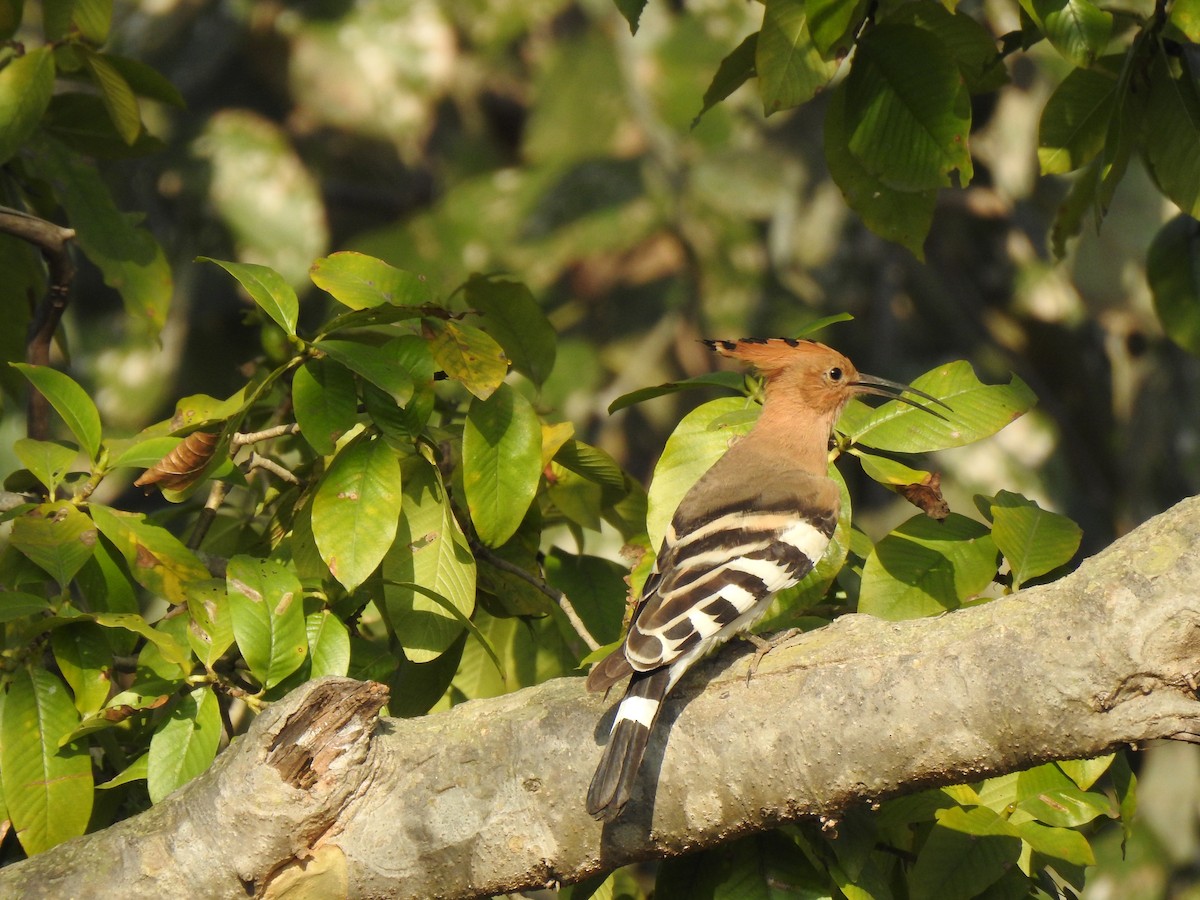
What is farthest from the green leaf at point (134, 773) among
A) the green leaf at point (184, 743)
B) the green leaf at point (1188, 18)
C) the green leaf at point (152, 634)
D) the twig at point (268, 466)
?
the green leaf at point (1188, 18)

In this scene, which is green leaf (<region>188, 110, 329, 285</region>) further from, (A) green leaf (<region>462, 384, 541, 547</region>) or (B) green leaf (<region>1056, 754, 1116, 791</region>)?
(B) green leaf (<region>1056, 754, 1116, 791</region>)

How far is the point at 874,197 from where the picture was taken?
6.95ft

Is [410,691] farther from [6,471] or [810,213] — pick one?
[810,213]

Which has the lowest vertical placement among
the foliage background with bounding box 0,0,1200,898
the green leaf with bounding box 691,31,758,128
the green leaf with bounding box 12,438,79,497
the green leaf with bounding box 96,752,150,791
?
the foliage background with bounding box 0,0,1200,898

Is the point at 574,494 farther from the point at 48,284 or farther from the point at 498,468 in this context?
the point at 48,284


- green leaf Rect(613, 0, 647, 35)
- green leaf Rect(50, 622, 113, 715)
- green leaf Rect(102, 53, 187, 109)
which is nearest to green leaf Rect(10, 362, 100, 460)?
green leaf Rect(50, 622, 113, 715)

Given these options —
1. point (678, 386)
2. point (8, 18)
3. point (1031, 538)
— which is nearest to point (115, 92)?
point (8, 18)

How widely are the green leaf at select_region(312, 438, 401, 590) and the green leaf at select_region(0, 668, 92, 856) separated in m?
0.42

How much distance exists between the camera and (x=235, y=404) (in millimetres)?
1961

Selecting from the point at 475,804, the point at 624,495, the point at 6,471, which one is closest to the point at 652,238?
the point at 6,471

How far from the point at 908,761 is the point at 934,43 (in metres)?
1.03

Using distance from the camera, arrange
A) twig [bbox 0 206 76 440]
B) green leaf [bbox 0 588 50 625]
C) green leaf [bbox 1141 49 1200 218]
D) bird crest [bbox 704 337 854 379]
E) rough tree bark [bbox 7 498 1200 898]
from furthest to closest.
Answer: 1. bird crest [bbox 704 337 854 379]
2. twig [bbox 0 206 76 440]
3. green leaf [bbox 1141 49 1200 218]
4. green leaf [bbox 0 588 50 625]
5. rough tree bark [bbox 7 498 1200 898]

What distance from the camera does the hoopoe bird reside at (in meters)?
1.69

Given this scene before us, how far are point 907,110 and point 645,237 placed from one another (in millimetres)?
3474
